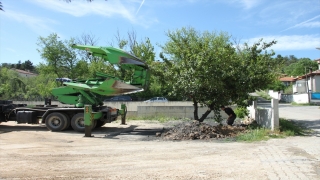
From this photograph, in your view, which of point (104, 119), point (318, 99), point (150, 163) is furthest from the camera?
point (318, 99)

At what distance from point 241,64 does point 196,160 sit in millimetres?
7930

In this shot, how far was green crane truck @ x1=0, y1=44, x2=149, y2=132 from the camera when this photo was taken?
46.1 feet

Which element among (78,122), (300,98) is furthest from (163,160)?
(300,98)

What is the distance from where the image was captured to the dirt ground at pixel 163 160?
249 inches

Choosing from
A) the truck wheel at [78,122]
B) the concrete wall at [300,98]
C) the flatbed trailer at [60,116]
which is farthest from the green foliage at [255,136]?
the concrete wall at [300,98]

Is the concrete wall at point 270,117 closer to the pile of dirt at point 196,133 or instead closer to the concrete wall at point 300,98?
the pile of dirt at point 196,133

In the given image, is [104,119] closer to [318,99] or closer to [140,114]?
[140,114]

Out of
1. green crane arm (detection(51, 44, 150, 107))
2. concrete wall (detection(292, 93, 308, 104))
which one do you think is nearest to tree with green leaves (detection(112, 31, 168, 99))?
green crane arm (detection(51, 44, 150, 107))

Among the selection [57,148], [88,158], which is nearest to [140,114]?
→ [57,148]

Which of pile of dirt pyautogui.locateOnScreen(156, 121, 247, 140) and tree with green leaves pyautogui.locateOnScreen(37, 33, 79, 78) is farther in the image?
tree with green leaves pyautogui.locateOnScreen(37, 33, 79, 78)

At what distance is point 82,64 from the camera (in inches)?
1294

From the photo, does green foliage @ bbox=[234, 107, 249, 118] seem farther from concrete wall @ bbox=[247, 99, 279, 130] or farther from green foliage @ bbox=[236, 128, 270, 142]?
green foliage @ bbox=[236, 128, 270, 142]

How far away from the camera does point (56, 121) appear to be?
14.8 metres

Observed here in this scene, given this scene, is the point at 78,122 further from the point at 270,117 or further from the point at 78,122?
the point at 270,117
